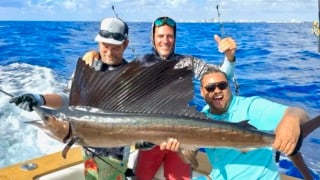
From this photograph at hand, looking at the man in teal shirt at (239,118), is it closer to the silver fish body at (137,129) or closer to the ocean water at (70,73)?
the silver fish body at (137,129)

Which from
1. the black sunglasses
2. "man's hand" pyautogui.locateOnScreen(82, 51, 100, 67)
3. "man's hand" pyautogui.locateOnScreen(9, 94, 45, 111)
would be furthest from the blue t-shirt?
"man's hand" pyautogui.locateOnScreen(9, 94, 45, 111)

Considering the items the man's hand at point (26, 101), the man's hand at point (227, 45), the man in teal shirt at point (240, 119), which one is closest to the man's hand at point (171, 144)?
the man in teal shirt at point (240, 119)

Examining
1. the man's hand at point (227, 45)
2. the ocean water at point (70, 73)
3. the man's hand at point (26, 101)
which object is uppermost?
the man's hand at point (227, 45)

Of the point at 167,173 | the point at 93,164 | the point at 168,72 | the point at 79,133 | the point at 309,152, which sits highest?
the point at 168,72

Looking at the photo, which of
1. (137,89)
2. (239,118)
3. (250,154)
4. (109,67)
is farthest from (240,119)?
(109,67)

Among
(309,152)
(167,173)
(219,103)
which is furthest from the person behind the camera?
(309,152)

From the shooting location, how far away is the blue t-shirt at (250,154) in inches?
83.0

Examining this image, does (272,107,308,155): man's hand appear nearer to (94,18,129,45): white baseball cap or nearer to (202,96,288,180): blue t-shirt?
(202,96,288,180): blue t-shirt

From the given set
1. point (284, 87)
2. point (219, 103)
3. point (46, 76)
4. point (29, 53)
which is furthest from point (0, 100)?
point (29, 53)

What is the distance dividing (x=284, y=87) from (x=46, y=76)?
5.44 m

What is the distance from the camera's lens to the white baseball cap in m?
2.29

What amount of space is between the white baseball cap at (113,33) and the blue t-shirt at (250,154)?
26.5 inches

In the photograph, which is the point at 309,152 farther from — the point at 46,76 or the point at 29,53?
the point at 29,53

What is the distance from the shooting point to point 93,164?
2367mm
